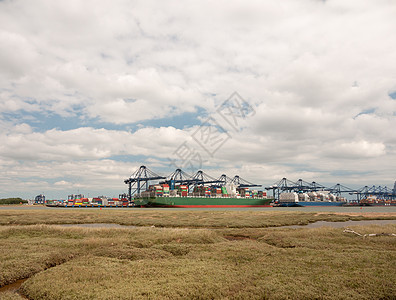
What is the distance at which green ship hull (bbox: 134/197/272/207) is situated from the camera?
160m

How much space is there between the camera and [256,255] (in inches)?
800

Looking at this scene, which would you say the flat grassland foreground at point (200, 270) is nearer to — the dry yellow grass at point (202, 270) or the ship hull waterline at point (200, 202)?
the dry yellow grass at point (202, 270)

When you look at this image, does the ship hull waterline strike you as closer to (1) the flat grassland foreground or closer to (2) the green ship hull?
(2) the green ship hull

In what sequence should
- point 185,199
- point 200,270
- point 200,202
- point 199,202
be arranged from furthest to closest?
point 200,202 < point 199,202 < point 185,199 < point 200,270

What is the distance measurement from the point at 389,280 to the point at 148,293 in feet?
41.7

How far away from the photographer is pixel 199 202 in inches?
6604

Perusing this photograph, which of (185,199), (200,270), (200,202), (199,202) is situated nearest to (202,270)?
(200,270)

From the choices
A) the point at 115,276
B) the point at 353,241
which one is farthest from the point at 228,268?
the point at 353,241

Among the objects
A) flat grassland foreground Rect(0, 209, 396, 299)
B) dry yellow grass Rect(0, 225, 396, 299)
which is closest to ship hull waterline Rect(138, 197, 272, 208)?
flat grassland foreground Rect(0, 209, 396, 299)

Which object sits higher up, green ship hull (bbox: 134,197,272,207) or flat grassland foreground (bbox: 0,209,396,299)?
flat grassland foreground (bbox: 0,209,396,299)

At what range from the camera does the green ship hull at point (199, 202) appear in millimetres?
160000

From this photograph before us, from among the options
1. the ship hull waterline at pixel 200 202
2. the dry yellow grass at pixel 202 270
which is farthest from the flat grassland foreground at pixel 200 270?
the ship hull waterline at pixel 200 202

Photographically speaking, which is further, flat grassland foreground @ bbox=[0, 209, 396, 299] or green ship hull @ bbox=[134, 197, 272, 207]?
green ship hull @ bbox=[134, 197, 272, 207]

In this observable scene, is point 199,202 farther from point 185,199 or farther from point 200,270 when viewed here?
point 200,270
